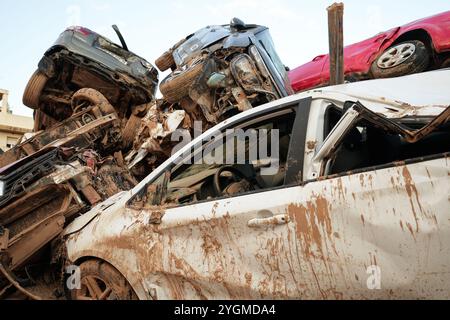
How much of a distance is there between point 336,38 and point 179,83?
86.6 inches

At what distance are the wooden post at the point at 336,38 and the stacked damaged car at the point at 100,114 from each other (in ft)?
4.08

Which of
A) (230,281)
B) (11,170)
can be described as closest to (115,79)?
(11,170)

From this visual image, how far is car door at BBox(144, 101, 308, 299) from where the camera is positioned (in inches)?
84.2

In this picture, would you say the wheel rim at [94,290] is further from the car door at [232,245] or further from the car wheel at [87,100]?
the car wheel at [87,100]

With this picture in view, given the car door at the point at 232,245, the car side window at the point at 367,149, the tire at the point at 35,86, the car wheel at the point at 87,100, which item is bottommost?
the car door at the point at 232,245

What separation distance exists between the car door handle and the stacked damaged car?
199 centimetres

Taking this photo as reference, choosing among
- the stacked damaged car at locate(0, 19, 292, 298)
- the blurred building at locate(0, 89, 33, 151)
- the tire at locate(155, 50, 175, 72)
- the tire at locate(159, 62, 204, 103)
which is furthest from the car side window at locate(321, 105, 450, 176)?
the blurred building at locate(0, 89, 33, 151)

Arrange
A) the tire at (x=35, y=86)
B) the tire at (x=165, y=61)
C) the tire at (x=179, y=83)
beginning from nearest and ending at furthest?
the tire at (x=179, y=83) < the tire at (x=165, y=61) < the tire at (x=35, y=86)

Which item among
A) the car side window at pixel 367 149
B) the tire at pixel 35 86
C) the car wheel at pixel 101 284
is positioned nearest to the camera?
the car side window at pixel 367 149

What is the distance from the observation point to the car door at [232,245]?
2.14m

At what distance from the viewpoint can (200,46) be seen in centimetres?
607

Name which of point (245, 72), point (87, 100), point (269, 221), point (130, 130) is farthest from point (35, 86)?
point (269, 221)

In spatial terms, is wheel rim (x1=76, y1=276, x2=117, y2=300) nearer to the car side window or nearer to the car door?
the car door

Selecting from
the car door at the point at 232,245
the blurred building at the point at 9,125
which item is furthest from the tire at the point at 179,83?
the blurred building at the point at 9,125
